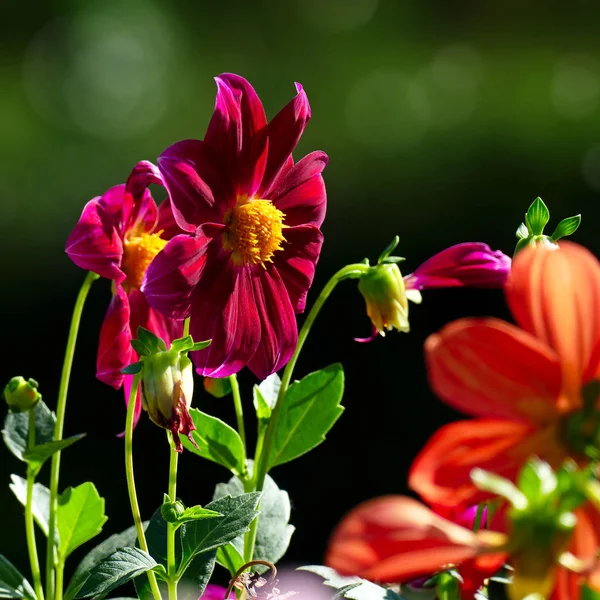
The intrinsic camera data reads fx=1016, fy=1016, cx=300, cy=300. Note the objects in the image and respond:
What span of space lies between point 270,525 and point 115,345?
127 mm

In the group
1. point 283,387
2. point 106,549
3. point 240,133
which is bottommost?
point 106,549

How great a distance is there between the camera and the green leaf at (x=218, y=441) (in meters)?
0.48

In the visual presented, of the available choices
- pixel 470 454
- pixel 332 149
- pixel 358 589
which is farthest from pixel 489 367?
pixel 332 149

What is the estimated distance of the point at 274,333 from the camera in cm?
46

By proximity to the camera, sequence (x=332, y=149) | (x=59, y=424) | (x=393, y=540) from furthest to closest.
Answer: (x=332, y=149) < (x=59, y=424) < (x=393, y=540)

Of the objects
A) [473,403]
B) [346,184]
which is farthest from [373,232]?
[473,403]

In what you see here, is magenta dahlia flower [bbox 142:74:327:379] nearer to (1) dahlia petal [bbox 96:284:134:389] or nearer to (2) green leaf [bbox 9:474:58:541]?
(1) dahlia petal [bbox 96:284:134:389]

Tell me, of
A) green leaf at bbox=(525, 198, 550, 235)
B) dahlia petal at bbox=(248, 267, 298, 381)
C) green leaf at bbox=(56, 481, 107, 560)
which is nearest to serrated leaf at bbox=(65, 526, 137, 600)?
green leaf at bbox=(56, 481, 107, 560)

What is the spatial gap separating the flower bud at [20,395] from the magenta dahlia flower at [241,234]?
3.6 inches

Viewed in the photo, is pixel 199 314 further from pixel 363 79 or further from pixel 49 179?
pixel 363 79

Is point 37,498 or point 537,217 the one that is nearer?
point 537,217

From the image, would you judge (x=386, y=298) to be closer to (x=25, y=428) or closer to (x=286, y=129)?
(x=286, y=129)

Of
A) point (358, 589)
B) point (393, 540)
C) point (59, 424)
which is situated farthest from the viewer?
point (59, 424)

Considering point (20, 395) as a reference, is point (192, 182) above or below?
above
